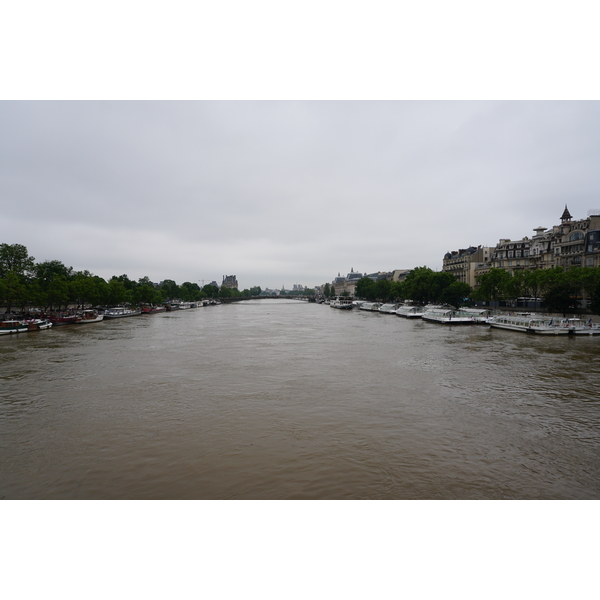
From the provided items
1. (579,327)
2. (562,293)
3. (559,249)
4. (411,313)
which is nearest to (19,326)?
(411,313)

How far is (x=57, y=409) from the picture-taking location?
50.6 ft

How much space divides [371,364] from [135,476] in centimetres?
1796

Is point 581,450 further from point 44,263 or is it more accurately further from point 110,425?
point 44,263

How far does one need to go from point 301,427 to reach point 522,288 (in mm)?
65159

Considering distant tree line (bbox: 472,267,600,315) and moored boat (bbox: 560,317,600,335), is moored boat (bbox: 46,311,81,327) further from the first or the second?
distant tree line (bbox: 472,267,600,315)

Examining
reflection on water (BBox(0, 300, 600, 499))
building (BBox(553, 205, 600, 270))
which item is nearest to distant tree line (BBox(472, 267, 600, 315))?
building (BBox(553, 205, 600, 270))

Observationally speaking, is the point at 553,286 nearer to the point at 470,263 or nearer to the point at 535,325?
the point at 535,325

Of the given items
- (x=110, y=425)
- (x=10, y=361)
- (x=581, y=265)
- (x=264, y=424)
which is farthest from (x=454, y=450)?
(x=581, y=265)

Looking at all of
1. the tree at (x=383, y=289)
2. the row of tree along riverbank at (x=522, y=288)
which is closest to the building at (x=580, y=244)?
the row of tree along riverbank at (x=522, y=288)

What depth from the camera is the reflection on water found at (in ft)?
29.2

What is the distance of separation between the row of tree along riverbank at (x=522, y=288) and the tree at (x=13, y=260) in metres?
78.8

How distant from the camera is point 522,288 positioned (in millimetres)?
64375

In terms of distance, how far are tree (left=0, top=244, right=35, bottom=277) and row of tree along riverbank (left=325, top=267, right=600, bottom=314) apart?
258ft

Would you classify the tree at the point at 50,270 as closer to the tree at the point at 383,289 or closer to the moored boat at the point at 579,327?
the moored boat at the point at 579,327
